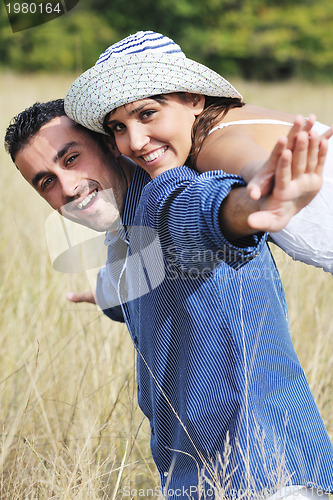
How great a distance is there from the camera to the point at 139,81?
4.94ft

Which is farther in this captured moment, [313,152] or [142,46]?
[142,46]

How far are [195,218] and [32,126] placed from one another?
2.75ft

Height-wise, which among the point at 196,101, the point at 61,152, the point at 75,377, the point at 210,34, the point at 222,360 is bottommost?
the point at 210,34

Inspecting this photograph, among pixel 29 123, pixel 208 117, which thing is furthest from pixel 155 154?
pixel 29 123

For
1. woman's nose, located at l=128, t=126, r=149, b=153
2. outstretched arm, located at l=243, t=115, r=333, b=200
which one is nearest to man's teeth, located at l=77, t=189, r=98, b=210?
woman's nose, located at l=128, t=126, r=149, b=153

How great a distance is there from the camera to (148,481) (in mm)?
2328

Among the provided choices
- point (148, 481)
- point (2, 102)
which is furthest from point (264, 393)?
point (2, 102)

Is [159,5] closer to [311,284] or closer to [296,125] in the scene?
[311,284]

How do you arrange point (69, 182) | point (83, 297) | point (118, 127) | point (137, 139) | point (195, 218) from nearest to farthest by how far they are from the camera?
point (195, 218) → point (137, 139) → point (118, 127) → point (69, 182) → point (83, 297)

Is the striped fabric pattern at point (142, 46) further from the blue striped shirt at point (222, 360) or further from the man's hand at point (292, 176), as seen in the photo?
the man's hand at point (292, 176)

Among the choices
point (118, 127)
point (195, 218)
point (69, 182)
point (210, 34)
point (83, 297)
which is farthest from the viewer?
point (210, 34)

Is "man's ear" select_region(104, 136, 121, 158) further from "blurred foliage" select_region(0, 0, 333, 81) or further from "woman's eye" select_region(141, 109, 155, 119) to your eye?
"blurred foliage" select_region(0, 0, 333, 81)

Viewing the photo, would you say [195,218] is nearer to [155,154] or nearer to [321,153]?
[321,153]

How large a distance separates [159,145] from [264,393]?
660 millimetres
